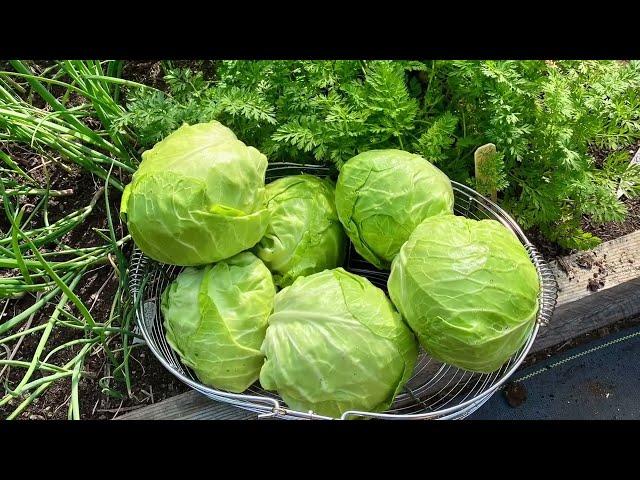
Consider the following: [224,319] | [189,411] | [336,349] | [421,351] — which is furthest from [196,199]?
[421,351]

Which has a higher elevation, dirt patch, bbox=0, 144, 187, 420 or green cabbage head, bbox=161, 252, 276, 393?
green cabbage head, bbox=161, 252, 276, 393

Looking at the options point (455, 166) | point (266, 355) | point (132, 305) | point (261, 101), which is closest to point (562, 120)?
point (455, 166)

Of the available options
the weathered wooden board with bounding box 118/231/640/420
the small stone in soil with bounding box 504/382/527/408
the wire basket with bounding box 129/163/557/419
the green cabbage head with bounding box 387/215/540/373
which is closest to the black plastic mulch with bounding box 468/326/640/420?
the small stone in soil with bounding box 504/382/527/408

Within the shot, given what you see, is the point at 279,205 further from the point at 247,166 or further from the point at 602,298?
the point at 602,298

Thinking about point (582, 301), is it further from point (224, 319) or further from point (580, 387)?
point (224, 319)

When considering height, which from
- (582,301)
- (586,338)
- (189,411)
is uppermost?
(582,301)

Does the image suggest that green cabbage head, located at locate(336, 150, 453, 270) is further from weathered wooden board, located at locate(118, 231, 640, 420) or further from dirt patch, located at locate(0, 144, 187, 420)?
dirt patch, located at locate(0, 144, 187, 420)

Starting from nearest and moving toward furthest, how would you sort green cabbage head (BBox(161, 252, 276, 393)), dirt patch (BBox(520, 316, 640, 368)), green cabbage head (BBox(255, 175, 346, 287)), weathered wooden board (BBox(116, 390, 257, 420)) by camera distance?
green cabbage head (BBox(161, 252, 276, 393)), green cabbage head (BBox(255, 175, 346, 287)), weathered wooden board (BBox(116, 390, 257, 420)), dirt patch (BBox(520, 316, 640, 368))
